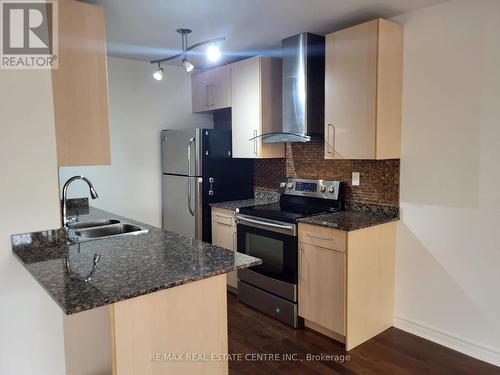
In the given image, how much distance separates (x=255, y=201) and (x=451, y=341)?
2.14 m

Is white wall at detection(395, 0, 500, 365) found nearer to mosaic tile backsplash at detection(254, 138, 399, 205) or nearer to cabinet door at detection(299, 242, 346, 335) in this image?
mosaic tile backsplash at detection(254, 138, 399, 205)

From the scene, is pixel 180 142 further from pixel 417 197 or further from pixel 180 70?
pixel 417 197

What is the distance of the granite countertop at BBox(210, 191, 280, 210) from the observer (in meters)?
3.70

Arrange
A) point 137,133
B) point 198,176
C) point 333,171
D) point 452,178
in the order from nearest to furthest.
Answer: point 452,178 → point 333,171 → point 198,176 → point 137,133

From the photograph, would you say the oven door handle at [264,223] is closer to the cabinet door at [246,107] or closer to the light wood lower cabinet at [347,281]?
the light wood lower cabinet at [347,281]

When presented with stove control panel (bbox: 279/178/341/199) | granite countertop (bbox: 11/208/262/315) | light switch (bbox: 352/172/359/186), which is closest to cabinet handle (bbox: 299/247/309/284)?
stove control panel (bbox: 279/178/341/199)

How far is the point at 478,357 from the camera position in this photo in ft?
8.43

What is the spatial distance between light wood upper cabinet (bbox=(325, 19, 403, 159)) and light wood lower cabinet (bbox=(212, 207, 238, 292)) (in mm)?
1232

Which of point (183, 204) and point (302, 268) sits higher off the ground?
point (183, 204)

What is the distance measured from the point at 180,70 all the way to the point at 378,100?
8.32 feet

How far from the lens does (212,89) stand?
4.16m

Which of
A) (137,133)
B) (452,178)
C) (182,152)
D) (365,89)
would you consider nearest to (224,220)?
(182,152)

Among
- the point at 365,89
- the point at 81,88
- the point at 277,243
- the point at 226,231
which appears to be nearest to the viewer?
the point at 81,88

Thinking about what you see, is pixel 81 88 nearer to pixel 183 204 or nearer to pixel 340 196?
pixel 183 204
